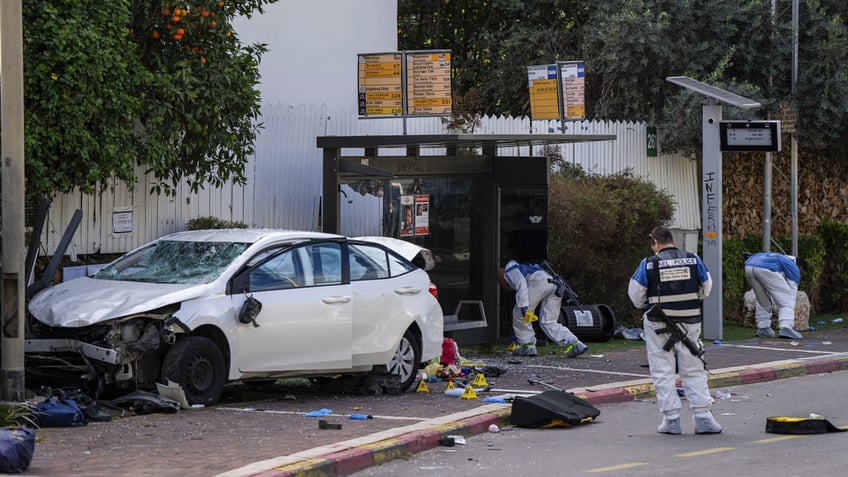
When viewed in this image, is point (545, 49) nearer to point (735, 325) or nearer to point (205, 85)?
point (735, 325)

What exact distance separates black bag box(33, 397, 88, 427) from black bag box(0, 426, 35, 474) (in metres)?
1.76

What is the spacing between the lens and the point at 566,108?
59.2 ft

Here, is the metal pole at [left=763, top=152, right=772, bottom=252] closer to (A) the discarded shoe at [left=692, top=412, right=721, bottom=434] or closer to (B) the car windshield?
(A) the discarded shoe at [left=692, top=412, right=721, bottom=434]

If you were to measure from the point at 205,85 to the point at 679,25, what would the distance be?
1091cm

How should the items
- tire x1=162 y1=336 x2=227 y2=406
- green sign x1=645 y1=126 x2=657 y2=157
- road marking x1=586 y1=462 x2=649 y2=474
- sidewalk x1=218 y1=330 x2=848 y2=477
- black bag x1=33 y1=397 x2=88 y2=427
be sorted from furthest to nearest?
green sign x1=645 y1=126 x2=657 y2=157 < tire x1=162 y1=336 x2=227 y2=406 < black bag x1=33 y1=397 x2=88 y2=427 < road marking x1=586 y1=462 x2=649 y2=474 < sidewalk x1=218 y1=330 x2=848 y2=477

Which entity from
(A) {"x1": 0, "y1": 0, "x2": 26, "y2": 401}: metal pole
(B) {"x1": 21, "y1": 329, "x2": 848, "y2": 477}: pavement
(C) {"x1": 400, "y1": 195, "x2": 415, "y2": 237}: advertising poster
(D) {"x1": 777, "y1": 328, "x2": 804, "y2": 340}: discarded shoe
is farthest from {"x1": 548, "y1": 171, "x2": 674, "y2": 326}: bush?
(A) {"x1": 0, "y1": 0, "x2": 26, "y2": 401}: metal pole

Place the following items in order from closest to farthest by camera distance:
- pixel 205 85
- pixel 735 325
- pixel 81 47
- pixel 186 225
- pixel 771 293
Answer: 1. pixel 81 47
2. pixel 205 85
3. pixel 186 225
4. pixel 771 293
5. pixel 735 325

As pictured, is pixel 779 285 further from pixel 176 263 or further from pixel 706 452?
pixel 176 263

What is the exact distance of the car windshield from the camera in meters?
11.7

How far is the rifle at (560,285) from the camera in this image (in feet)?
55.1

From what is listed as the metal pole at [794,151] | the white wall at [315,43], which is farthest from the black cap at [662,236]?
the metal pole at [794,151]

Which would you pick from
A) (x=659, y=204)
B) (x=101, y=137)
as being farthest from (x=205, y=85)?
(x=659, y=204)

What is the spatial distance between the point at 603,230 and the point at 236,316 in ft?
27.8

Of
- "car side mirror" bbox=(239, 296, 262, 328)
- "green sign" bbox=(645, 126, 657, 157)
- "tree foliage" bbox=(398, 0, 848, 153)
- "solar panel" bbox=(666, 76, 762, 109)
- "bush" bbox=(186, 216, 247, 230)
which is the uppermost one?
"tree foliage" bbox=(398, 0, 848, 153)
